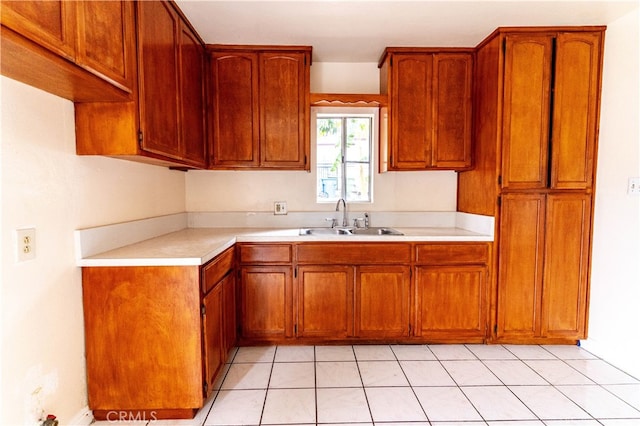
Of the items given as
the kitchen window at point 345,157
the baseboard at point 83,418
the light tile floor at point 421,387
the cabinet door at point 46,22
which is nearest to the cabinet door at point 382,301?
the light tile floor at point 421,387

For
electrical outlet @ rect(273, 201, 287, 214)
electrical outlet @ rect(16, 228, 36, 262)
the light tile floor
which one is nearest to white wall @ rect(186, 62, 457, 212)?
electrical outlet @ rect(273, 201, 287, 214)

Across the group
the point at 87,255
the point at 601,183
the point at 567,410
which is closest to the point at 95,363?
the point at 87,255

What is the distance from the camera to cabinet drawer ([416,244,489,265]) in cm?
242

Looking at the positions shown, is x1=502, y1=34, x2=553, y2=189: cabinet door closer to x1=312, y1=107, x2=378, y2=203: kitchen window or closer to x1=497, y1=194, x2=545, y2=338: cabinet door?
x1=497, y1=194, x2=545, y2=338: cabinet door

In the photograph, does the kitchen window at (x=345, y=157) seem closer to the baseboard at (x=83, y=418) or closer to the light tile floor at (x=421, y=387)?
the light tile floor at (x=421, y=387)

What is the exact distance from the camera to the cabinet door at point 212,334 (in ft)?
5.63

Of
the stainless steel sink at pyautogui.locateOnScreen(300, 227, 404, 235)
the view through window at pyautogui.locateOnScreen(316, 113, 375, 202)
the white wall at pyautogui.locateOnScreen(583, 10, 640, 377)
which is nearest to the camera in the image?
the white wall at pyautogui.locateOnScreen(583, 10, 640, 377)

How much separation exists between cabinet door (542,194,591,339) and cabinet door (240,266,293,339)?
192cm

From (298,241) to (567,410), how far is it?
185 cm

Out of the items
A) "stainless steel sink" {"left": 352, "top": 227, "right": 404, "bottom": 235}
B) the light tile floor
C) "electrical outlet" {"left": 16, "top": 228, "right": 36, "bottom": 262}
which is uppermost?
"electrical outlet" {"left": 16, "top": 228, "right": 36, "bottom": 262}

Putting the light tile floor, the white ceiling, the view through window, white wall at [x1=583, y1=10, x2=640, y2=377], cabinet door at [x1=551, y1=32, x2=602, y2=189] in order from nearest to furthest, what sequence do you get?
1. the light tile floor
2. the white ceiling
3. white wall at [x1=583, y1=10, x2=640, y2=377]
4. cabinet door at [x1=551, y1=32, x2=602, y2=189]
5. the view through window

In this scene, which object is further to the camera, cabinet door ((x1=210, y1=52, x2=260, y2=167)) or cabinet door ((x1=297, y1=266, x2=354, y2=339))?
cabinet door ((x1=210, y1=52, x2=260, y2=167))

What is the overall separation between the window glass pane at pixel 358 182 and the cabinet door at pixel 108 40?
1.95m

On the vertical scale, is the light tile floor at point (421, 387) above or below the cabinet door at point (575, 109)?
below
